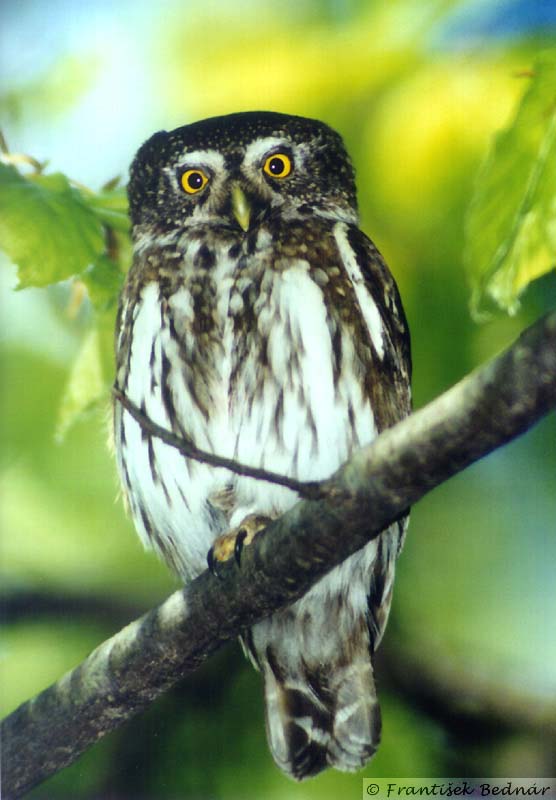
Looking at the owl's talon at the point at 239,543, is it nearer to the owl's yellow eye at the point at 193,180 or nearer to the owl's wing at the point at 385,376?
the owl's wing at the point at 385,376

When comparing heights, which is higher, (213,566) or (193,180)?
(193,180)

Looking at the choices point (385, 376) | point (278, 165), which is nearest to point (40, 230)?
point (278, 165)

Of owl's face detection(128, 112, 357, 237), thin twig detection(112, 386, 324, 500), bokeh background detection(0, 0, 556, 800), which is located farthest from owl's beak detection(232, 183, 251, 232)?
thin twig detection(112, 386, 324, 500)

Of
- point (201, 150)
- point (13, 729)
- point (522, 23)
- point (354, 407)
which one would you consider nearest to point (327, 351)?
point (354, 407)

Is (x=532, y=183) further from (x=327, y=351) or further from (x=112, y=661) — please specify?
(x=112, y=661)

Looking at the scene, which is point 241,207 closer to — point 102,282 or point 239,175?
point 239,175

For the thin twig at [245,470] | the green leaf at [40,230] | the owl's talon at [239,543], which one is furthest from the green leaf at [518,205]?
the green leaf at [40,230]
